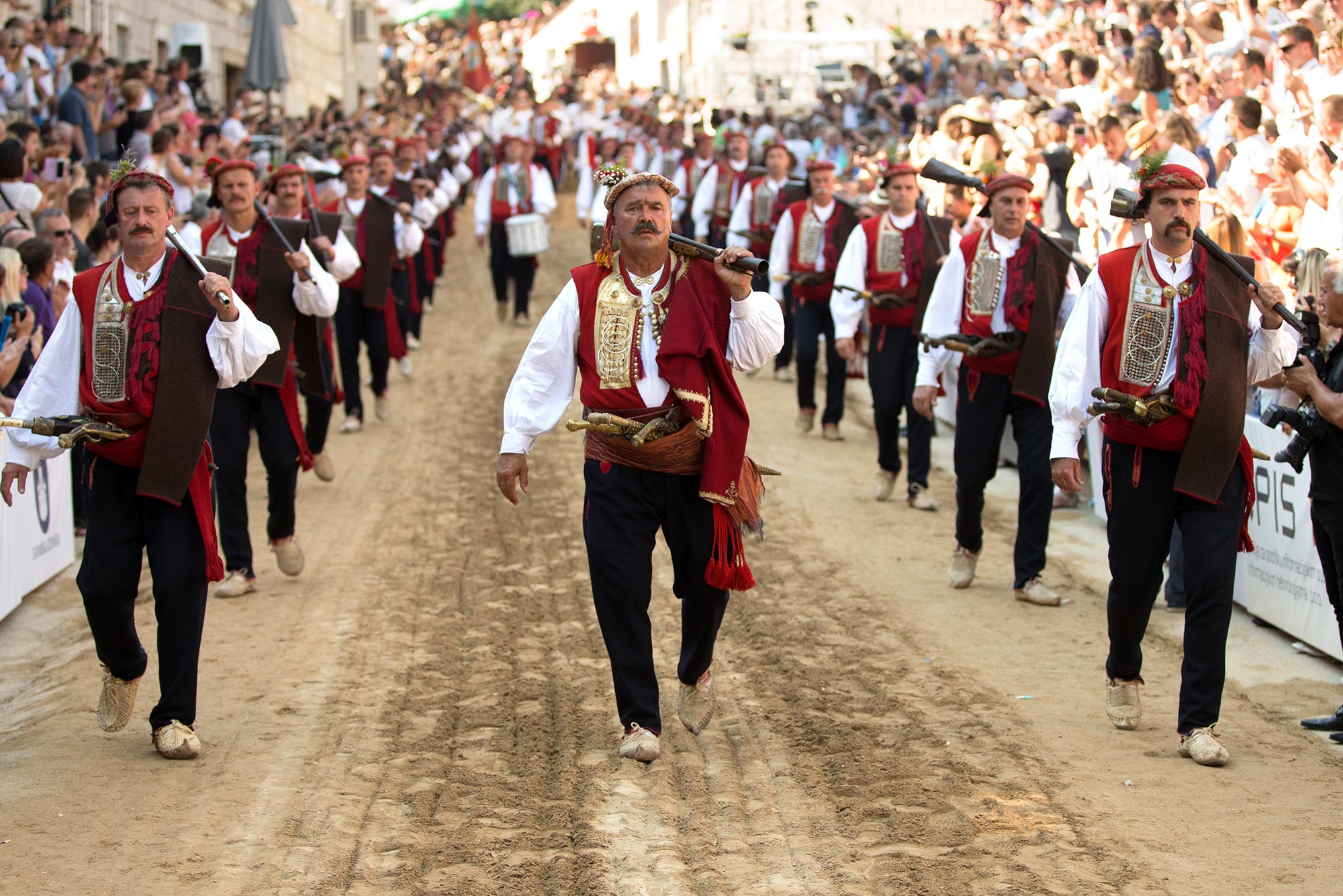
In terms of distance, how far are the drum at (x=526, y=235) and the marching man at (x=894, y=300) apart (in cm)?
768

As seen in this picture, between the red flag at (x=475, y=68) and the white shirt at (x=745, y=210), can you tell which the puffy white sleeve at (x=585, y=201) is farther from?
the red flag at (x=475, y=68)

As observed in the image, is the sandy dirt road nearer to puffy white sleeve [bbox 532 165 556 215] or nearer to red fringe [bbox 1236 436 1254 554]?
red fringe [bbox 1236 436 1254 554]

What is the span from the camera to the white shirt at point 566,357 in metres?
5.14

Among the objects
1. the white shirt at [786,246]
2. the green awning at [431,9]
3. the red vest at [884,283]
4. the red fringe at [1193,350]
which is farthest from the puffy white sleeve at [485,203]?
the green awning at [431,9]

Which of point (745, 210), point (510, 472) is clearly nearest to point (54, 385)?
point (510, 472)

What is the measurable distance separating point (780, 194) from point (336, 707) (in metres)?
9.15

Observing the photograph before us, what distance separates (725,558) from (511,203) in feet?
42.7

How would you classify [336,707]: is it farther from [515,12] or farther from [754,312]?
[515,12]

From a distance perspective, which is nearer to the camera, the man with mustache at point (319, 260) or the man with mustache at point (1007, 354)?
the man with mustache at point (1007, 354)

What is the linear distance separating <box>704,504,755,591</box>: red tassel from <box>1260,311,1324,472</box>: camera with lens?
1939mm

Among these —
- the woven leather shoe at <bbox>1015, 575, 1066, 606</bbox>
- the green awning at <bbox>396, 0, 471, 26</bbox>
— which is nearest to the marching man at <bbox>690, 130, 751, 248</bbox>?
the woven leather shoe at <bbox>1015, 575, 1066, 606</bbox>

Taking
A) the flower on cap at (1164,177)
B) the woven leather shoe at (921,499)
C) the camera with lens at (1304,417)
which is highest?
the flower on cap at (1164,177)

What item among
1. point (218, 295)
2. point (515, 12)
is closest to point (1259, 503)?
point (218, 295)

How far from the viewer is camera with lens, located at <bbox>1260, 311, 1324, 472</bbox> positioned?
17.4 ft
